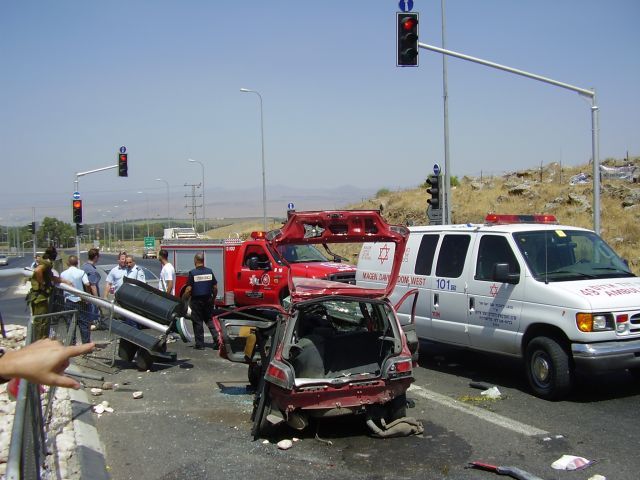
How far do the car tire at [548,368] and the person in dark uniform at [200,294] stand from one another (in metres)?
5.97

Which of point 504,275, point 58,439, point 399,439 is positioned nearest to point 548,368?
point 504,275

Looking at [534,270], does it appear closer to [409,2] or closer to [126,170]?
[409,2]

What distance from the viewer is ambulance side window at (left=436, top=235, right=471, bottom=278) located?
30.9ft

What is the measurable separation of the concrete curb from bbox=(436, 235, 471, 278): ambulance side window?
5257mm

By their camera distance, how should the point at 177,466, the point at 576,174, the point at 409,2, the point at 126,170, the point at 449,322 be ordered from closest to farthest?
the point at 177,466 → the point at 449,322 → the point at 409,2 → the point at 126,170 → the point at 576,174

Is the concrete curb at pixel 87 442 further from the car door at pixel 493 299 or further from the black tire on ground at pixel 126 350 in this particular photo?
the car door at pixel 493 299

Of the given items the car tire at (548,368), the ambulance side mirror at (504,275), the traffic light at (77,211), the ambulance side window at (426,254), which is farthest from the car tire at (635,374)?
the traffic light at (77,211)

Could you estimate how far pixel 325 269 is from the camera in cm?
1485

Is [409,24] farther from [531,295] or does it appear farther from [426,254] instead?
[531,295]

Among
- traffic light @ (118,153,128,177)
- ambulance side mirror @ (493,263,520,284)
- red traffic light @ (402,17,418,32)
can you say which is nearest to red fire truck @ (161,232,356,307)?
red traffic light @ (402,17,418,32)

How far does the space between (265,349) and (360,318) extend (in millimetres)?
1342

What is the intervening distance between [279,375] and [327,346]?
41.0 inches

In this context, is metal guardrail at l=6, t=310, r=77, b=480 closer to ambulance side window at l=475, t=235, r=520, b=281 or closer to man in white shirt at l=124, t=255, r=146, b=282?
ambulance side window at l=475, t=235, r=520, b=281

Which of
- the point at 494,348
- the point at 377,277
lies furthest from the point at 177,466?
the point at 377,277
